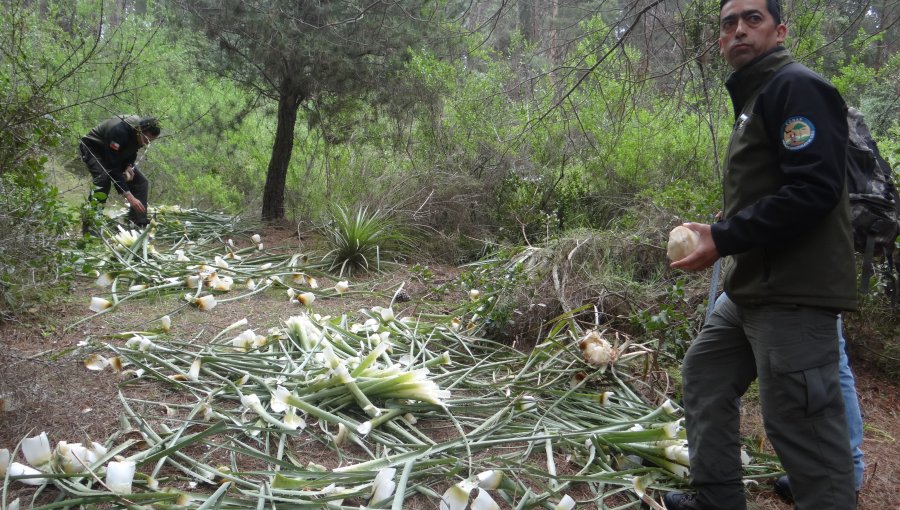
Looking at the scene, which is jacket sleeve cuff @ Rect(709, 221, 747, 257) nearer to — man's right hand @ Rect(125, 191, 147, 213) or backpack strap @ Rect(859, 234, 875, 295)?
backpack strap @ Rect(859, 234, 875, 295)

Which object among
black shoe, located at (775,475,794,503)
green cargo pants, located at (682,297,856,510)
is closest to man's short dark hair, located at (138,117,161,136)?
green cargo pants, located at (682,297,856,510)

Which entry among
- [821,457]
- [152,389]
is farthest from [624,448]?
[152,389]

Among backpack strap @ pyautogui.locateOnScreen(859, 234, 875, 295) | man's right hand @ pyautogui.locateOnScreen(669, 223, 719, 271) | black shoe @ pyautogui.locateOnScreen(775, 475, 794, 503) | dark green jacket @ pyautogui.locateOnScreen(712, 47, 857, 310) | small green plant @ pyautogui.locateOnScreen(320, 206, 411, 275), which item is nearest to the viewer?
dark green jacket @ pyautogui.locateOnScreen(712, 47, 857, 310)

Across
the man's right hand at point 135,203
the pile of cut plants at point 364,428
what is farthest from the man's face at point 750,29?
the man's right hand at point 135,203

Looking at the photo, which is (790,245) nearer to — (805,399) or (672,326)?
(805,399)

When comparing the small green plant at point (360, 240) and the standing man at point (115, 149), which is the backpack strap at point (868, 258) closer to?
the small green plant at point (360, 240)

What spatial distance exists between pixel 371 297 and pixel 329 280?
2.16 feet

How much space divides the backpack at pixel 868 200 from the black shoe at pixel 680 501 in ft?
3.10

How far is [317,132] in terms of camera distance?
328 inches

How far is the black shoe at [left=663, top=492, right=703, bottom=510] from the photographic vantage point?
90.0 inches

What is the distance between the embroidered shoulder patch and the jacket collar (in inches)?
9.1

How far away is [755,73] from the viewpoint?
204 cm

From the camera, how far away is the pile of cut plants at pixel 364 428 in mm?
2133

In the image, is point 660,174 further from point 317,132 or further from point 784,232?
point 784,232
